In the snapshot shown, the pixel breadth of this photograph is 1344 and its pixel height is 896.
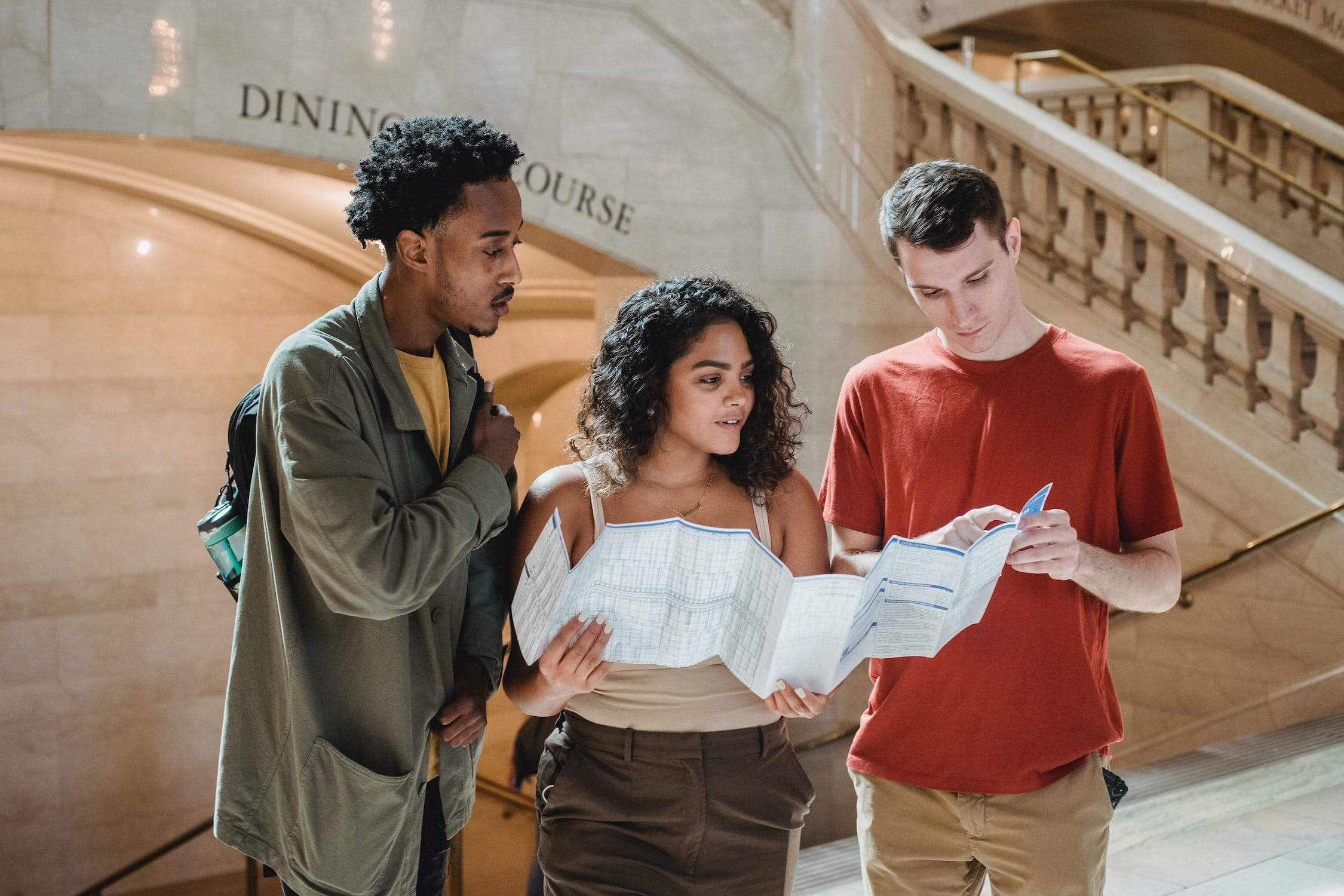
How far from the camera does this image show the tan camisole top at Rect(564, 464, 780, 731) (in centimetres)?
202

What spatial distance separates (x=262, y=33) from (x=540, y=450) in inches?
245

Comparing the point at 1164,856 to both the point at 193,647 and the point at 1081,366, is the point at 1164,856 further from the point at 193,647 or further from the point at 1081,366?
the point at 193,647

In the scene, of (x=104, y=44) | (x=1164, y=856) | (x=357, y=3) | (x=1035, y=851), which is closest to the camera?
(x=1035, y=851)

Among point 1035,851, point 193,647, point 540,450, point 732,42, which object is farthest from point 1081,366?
point 540,450

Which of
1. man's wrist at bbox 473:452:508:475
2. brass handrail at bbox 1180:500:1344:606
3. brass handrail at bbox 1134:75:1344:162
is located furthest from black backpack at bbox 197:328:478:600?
brass handrail at bbox 1134:75:1344:162

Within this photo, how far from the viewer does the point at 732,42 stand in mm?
6332

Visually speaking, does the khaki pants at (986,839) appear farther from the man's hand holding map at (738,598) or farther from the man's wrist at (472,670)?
the man's wrist at (472,670)

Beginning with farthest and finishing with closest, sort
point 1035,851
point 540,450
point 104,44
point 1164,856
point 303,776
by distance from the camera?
point 540,450 < point 104,44 < point 1164,856 < point 1035,851 < point 303,776

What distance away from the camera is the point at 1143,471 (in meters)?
2.12

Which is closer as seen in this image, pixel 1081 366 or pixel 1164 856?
pixel 1081 366

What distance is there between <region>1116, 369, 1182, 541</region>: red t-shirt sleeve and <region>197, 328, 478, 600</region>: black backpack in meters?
1.53

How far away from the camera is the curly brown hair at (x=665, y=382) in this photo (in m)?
2.15

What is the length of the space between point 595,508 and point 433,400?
0.35 meters

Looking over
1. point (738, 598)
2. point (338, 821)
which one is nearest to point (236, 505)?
point (338, 821)
